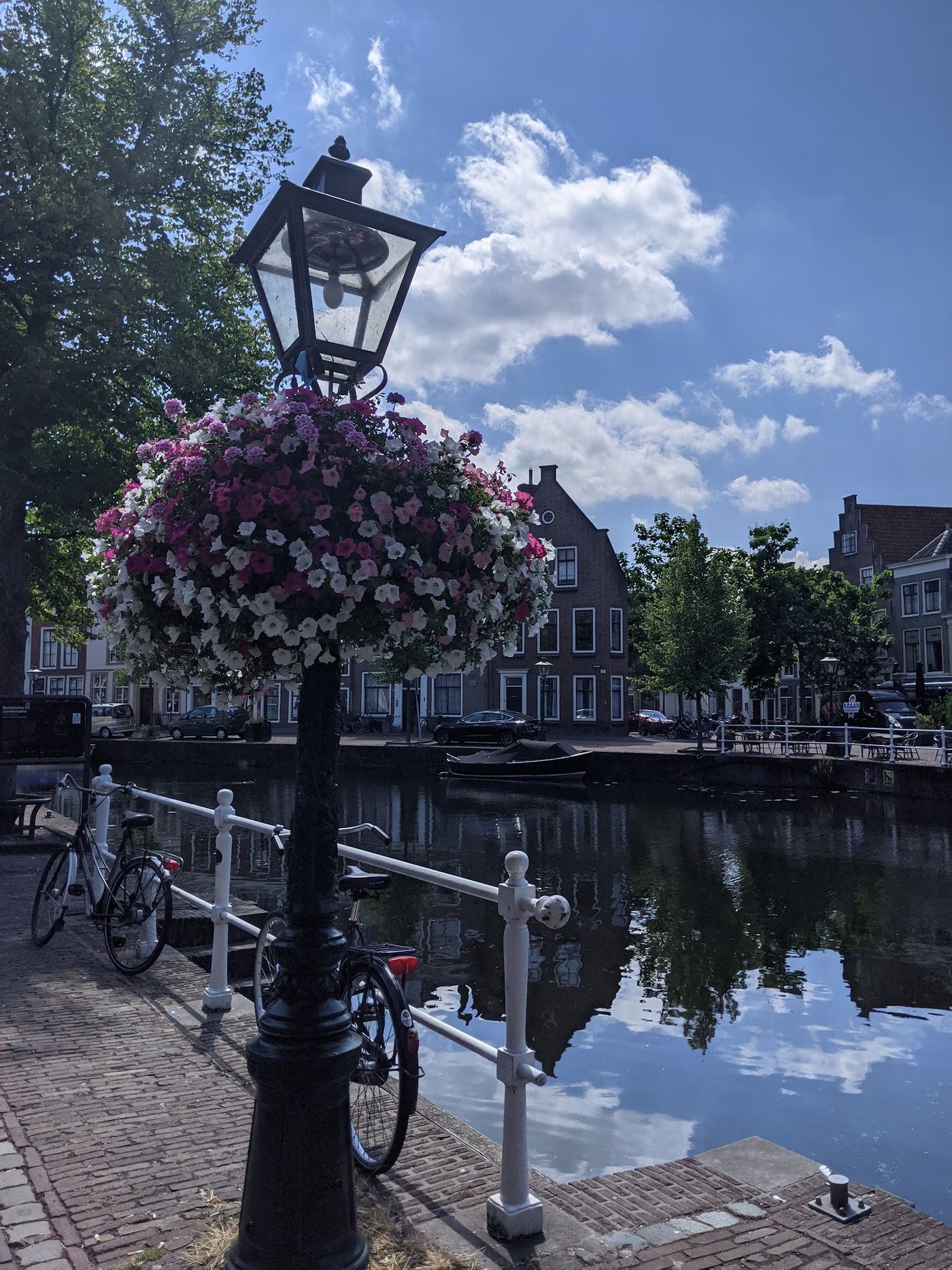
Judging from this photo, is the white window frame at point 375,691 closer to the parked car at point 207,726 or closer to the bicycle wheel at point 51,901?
the parked car at point 207,726

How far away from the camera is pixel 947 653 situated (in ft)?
163

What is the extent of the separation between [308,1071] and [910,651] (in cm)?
5453

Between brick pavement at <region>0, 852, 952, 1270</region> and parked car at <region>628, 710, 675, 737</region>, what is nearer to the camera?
brick pavement at <region>0, 852, 952, 1270</region>

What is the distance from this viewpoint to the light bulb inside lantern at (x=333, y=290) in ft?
12.5

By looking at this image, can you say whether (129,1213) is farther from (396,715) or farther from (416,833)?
(396,715)

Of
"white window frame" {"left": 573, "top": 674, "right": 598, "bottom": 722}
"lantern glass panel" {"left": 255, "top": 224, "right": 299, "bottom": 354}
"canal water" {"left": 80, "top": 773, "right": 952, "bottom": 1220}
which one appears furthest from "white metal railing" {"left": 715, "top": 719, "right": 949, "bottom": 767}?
"lantern glass panel" {"left": 255, "top": 224, "right": 299, "bottom": 354}

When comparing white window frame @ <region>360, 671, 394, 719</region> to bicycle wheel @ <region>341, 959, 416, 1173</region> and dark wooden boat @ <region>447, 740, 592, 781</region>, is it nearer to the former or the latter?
dark wooden boat @ <region>447, 740, 592, 781</region>

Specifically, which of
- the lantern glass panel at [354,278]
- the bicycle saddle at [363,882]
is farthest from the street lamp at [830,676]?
the lantern glass panel at [354,278]

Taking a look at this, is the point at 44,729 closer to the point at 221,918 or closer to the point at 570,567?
the point at 221,918

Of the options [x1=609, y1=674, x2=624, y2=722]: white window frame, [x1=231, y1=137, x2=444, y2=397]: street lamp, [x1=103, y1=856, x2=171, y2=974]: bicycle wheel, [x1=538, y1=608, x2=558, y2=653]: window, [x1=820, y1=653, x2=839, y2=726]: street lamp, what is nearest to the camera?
[x1=231, y1=137, x2=444, y2=397]: street lamp

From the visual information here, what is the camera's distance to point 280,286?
3926 mm

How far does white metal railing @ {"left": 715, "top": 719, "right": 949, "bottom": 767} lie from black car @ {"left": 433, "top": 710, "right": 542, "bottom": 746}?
26.1 ft

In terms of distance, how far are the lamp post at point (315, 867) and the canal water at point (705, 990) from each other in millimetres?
2885

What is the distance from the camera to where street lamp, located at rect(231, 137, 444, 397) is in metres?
3.71
